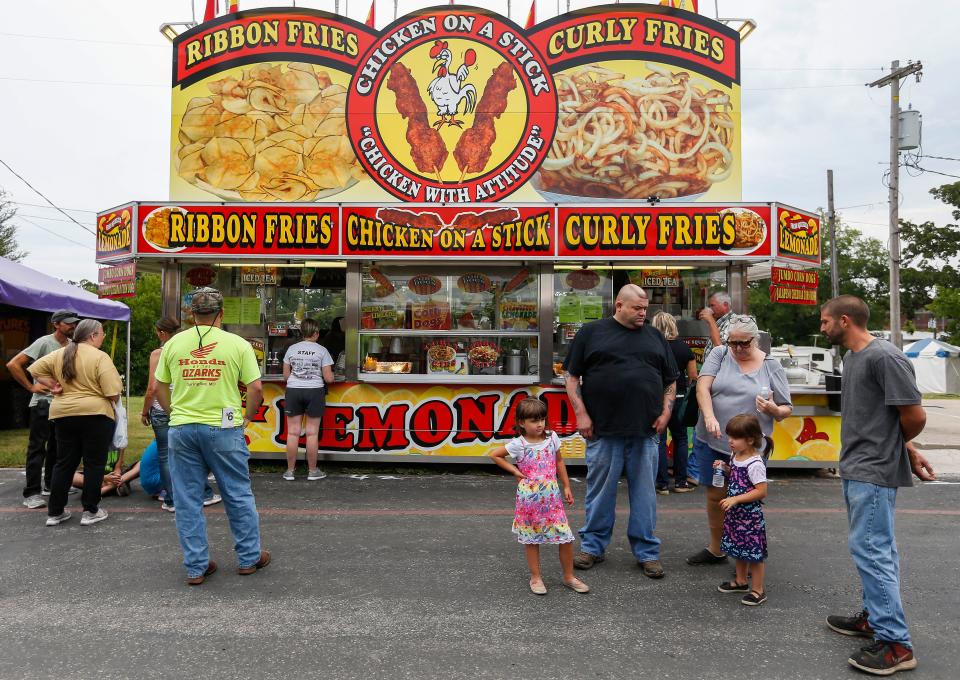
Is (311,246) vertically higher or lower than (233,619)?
higher

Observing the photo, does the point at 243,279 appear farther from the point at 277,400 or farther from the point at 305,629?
the point at 305,629

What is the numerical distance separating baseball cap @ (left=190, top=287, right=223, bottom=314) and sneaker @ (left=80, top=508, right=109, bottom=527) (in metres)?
2.40

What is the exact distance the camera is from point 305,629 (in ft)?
Answer: 11.4

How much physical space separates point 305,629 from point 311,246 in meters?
5.27

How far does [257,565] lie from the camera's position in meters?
4.37

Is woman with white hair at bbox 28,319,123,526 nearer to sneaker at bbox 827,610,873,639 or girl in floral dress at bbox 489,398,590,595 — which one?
girl in floral dress at bbox 489,398,590,595

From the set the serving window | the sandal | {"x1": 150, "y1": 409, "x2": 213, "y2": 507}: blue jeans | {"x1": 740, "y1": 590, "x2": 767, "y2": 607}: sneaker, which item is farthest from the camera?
the serving window

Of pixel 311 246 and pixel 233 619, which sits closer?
pixel 233 619

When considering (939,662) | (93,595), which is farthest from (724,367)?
(93,595)

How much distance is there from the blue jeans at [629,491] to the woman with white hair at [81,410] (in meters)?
3.92

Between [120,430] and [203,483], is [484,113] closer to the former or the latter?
[120,430]

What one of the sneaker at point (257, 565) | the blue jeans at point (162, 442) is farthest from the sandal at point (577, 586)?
the blue jeans at point (162, 442)

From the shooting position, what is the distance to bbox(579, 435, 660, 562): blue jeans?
4.35 meters

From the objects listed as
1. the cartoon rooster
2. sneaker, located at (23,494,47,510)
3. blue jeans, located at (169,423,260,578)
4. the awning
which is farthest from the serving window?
the awning
